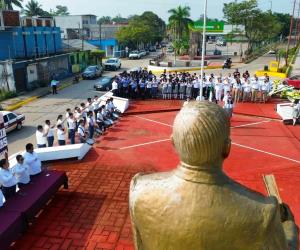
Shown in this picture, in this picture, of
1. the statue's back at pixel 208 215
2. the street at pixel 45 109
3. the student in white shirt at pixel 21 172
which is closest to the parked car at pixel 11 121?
the street at pixel 45 109

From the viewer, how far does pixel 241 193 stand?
1.58m

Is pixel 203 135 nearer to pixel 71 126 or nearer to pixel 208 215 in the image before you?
pixel 208 215

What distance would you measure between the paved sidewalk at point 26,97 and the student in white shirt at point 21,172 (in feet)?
44.8

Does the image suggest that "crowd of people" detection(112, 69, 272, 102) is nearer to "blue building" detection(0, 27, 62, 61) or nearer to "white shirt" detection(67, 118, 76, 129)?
"white shirt" detection(67, 118, 76, 129)

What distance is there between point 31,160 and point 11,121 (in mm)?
7731

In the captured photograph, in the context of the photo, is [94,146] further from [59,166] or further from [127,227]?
[127,227]

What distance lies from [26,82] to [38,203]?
20.1 m

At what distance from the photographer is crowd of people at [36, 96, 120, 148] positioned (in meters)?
11.1

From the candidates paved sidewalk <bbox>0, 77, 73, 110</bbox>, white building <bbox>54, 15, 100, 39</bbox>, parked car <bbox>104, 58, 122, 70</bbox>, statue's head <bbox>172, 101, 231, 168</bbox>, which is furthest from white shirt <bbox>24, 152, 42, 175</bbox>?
white building <bbox>54, 15, 100, 39</bbox>

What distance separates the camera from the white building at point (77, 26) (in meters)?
58.6

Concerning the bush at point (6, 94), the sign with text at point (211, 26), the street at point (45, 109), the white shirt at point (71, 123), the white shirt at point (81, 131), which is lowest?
the street at point (45, 109)

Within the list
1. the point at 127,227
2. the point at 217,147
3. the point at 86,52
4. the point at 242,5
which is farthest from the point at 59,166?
the point at 242,5

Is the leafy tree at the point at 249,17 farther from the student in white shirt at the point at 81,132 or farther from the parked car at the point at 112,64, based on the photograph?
the student in white shirt at the point at 81,132

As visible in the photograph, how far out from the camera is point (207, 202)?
1.56 meters
